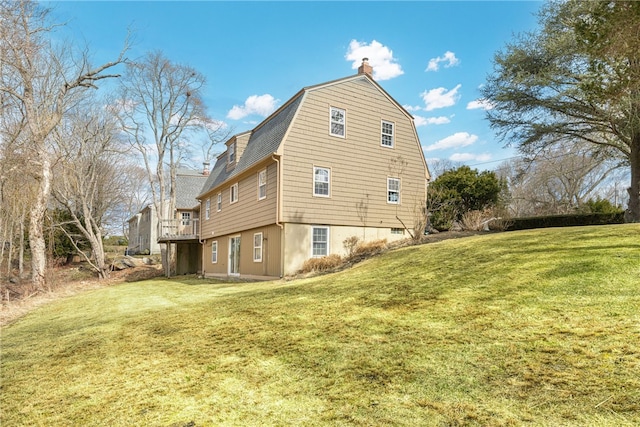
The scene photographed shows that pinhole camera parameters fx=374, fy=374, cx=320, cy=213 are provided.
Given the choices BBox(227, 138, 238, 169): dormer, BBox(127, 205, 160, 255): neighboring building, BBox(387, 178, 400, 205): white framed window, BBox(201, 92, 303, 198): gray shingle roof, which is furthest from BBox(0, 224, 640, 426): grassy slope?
BBox(127, 205, 160, 255): neighboring building

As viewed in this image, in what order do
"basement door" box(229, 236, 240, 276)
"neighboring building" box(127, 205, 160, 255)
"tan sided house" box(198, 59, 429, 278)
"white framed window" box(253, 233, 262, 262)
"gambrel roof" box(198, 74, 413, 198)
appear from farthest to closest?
"neighboring building" box(127, 205, 160, 255) < "basement door" box(229, 236, 240, 276) < "white framed window" box(253, 233, 262, 262) < "gambrel roof" box(198, 74, 413, 198) < "tan sided house" box(198, 59, 429, 278)

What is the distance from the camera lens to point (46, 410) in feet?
11.1

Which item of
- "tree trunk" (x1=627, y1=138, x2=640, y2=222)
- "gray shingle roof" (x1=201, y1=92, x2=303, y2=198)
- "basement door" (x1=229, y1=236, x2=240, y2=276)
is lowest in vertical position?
"basement door" (x1=229, y1=236, x2=240, y2=276)

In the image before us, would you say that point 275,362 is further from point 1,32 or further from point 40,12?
point 40,12

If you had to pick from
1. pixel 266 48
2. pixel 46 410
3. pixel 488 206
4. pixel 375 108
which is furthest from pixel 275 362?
pixel 488 206

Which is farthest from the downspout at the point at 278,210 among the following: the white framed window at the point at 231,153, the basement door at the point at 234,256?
the white framed window at the point at 231,153

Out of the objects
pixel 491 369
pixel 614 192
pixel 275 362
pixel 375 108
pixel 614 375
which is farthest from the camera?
pixel 614 192

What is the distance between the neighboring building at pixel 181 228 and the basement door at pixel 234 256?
578 cm

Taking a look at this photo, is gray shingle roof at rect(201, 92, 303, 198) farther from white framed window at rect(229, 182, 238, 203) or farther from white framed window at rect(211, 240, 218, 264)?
white framed window at rect(211, 240, 218, 264)

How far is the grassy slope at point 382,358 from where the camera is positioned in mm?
2791

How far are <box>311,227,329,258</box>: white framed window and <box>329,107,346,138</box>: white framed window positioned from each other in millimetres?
4097

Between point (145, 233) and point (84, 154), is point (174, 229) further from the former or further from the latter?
point (145, 233)

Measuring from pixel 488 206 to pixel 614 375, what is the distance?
18904 mm

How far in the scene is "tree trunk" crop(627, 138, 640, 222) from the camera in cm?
1410
